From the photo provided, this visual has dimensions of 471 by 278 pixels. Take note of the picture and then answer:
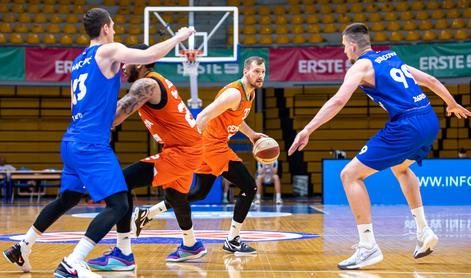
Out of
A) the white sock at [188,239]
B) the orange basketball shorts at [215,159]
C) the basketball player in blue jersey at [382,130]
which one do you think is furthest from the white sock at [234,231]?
the basketball player in blue jersey at [382,130]

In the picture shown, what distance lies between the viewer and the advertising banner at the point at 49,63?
1694cm

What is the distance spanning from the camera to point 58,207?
4738mm

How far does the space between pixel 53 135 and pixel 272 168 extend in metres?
7.14

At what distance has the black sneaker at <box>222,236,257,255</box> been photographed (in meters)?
5.99

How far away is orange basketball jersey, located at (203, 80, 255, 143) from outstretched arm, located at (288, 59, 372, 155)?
138 centimetres

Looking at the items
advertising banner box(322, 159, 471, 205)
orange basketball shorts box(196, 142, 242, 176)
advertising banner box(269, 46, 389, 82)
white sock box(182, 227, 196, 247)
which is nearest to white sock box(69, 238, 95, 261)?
white sock box(182, 227, 196, 247)

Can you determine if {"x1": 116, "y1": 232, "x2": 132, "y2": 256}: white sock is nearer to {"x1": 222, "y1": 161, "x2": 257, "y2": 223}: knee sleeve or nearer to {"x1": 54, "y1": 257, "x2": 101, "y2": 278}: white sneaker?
{"x1": 54, "y1": 257, "x2": 101, "y2": 278}: white sneaker

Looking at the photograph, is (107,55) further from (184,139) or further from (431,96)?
(431,96)

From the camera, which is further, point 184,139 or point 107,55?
point 184,139

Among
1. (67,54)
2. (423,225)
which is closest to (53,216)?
(423,225)

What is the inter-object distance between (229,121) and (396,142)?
1.77m

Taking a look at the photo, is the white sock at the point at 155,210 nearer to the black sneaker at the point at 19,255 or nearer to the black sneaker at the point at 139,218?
the black sneaker at the point at 139,218

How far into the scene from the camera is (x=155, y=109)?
5082 mm

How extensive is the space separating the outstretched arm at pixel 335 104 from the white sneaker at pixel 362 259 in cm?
89
